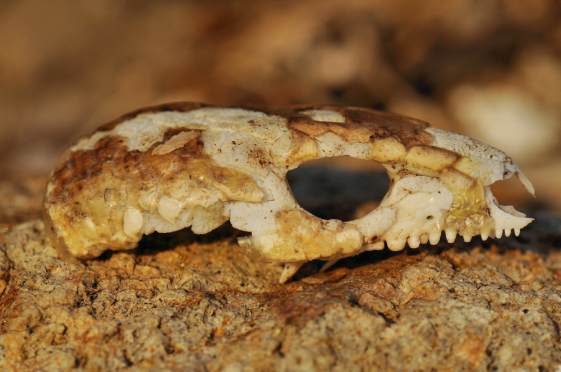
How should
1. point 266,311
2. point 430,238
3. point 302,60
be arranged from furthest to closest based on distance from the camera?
point 302,60
point 430,238
point 266,311

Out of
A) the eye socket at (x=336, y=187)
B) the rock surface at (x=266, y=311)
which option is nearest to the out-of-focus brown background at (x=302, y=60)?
the eye socket at (x=336, y=187)

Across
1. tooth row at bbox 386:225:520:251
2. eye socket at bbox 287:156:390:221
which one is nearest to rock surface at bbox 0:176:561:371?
tooth row at bbox 386:225:520:251

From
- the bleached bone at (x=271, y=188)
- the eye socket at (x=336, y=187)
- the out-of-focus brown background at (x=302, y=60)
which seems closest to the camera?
the bleached bone at (x=271, y=188)

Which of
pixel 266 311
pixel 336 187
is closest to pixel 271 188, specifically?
pixel 266 311

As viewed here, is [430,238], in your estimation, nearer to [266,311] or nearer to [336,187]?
[266,311]

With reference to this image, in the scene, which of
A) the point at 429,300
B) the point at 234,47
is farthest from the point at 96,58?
the point at 429,300

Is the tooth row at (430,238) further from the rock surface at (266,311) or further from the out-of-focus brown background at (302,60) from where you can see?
the out-of-focus brown background at (302,60)
